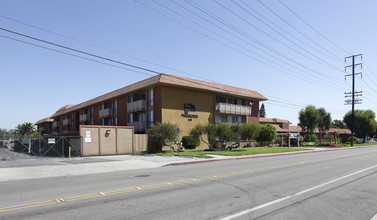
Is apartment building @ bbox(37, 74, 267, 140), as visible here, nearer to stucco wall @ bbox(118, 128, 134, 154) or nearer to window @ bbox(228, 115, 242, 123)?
window @ bbox(228, 115, 242, 123)

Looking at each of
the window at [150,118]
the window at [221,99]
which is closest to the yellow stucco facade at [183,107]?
the window at [221,99]

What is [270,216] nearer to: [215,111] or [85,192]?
[85,192]

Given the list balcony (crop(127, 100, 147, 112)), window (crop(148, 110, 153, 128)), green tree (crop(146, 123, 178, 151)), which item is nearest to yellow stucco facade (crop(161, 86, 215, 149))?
window (crop(148, 110, 153, 128))

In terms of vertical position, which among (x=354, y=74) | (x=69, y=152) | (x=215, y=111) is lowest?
(x=69, y=152)

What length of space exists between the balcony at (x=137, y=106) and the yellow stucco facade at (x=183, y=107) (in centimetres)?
415

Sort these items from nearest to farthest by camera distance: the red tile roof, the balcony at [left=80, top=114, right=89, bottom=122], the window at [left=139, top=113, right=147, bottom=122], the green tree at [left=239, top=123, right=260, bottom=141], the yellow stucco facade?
the green tree at [left=239, top=123, right=260, bottom=141] → the red tile roof → the yellow stucco facade → the window at [left=139, top=113, right=147, bottom=122] → the balcony at [left=80, top=114, right=89, bottom=122]

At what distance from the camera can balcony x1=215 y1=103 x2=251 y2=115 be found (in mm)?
39844

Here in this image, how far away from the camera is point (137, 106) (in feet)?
122

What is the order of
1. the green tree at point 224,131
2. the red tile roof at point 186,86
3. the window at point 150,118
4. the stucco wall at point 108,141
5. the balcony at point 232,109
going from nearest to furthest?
the stucco wall at point 108,141
the green tree at point 224,131
the red tile roof at point 186,86
the window at point 150,118
the balcony at point 232,109

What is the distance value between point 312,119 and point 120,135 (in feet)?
144

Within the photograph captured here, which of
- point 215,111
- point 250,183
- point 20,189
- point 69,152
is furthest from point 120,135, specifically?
point 250,183

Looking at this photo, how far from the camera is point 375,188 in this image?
9.20 metres

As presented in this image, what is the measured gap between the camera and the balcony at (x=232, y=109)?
39.8m

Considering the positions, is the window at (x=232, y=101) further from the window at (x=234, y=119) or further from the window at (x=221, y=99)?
the window at (x=234, y=119)
